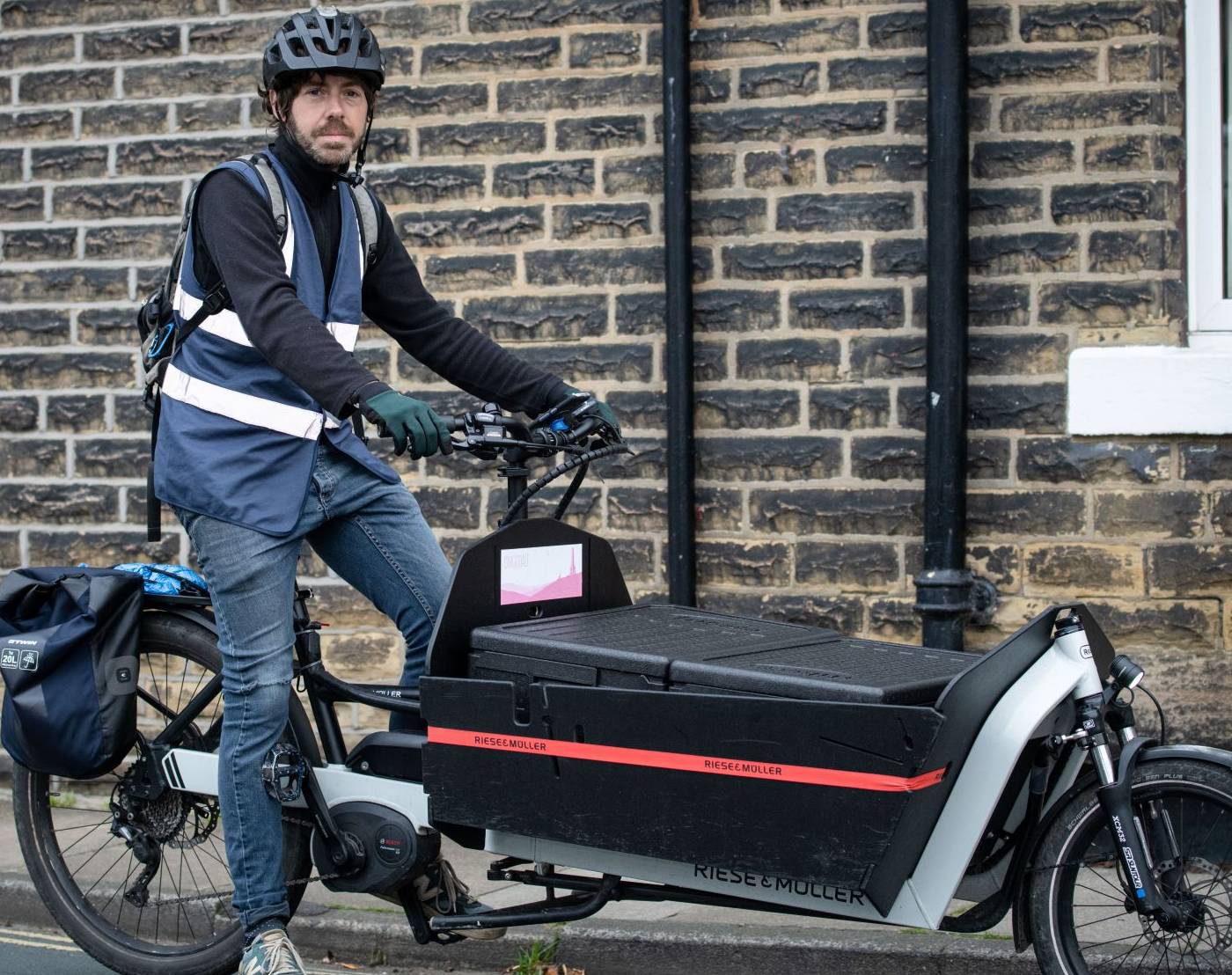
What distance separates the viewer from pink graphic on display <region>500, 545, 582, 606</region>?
11.7ft

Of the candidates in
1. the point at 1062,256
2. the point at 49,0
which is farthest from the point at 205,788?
the point at 49,0

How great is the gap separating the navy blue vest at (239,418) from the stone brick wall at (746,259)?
6.70ft

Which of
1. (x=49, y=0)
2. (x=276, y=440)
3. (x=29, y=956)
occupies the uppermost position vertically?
(x=49, y=0)

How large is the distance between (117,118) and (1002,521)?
11.6 ft

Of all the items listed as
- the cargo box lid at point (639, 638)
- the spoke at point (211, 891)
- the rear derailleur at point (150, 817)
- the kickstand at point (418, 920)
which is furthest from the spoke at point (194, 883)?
the cargo box lid at point (639, 638)

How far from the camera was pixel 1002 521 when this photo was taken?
5.32 meters

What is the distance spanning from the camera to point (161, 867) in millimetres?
4273

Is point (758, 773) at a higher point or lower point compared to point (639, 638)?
lower

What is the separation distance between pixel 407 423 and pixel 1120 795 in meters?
1.53

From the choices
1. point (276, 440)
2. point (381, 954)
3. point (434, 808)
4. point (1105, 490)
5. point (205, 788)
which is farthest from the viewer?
point (1105, 490)

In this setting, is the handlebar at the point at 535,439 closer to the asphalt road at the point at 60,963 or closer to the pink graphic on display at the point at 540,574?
the pink graphic on display at the point at 540,574

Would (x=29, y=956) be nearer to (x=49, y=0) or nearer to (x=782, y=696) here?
(x=782, y=696)

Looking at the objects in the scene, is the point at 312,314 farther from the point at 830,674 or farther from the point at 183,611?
the point at 830,674

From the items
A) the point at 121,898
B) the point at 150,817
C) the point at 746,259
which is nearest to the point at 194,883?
the point at 121,898
